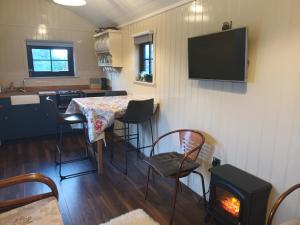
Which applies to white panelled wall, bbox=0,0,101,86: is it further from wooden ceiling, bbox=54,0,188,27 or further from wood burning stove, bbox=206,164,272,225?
wood burning stove, bbox=206,164,272,225

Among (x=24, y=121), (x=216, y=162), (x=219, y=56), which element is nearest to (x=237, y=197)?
(x=216, y=162)

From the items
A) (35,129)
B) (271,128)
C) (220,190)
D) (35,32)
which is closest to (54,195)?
(220,190)

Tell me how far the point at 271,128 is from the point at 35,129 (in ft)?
12.8

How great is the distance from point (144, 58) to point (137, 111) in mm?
1213

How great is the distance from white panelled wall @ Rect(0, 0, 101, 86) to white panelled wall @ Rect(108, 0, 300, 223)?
261cm

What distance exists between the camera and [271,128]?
1761 mm

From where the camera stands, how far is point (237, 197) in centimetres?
176

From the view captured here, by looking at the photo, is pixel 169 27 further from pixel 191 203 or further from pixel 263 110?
pixel 191 203

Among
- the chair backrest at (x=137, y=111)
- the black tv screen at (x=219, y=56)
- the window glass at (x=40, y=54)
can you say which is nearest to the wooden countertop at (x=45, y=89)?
the window glass at (x=40, y=54)

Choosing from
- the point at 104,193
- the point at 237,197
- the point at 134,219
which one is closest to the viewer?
the point at 237,197

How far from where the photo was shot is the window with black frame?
11.3 feet

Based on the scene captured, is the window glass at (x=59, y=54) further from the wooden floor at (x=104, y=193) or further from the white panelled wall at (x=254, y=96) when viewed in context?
the white panelled wall at (x=254, y=96)

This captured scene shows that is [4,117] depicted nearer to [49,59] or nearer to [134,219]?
A: [49,59]

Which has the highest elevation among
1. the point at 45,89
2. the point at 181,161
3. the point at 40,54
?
the point at 40,54
